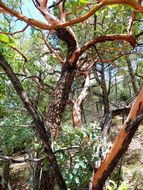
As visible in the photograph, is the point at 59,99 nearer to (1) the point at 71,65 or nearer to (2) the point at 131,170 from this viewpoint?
(1) the point at 71,65

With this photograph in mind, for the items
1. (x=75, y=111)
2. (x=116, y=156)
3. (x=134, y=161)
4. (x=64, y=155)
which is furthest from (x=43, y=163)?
(x=134, y=161)

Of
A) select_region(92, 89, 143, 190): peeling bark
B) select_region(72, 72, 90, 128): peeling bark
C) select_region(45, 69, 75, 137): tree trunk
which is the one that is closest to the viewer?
select_region(92, 89, 143, 190): peeling bark

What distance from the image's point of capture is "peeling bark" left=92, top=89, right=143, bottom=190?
2.38 meters

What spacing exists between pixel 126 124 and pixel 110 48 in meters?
4.01

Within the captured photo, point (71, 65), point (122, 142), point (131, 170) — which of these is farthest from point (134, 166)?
point (122, 142)

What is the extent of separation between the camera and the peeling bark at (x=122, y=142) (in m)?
2.38

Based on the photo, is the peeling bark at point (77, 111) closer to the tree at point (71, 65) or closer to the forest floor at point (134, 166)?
the tree at point (71, 65)

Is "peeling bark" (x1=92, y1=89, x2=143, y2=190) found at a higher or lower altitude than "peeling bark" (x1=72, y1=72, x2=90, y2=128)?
lower

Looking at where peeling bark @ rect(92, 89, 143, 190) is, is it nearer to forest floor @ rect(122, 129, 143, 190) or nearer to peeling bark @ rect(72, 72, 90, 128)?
peeling bark @ rect(72, 72, 90, 128)

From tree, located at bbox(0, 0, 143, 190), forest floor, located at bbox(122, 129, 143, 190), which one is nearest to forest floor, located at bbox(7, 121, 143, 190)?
forest floor, located at bbox(122, 129, 143, 190)

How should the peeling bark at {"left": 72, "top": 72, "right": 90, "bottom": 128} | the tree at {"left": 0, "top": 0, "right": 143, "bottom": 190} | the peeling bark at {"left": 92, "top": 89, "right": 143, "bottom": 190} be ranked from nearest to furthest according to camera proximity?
the tree at {"left": 0, "top": 0, "right": 143, "bottom": 190}
the peeling bark at {"left": 92, "top": 89, "right": 143, "bottom": 190}
the peeling bark at {"left": 72, "top": 72, "right": 90, "bottom": 128}

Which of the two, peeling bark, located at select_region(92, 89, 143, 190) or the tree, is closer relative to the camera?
the tree

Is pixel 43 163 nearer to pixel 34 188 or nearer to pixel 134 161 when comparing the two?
pixel 34 188

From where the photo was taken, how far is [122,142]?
8.02 feet
